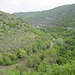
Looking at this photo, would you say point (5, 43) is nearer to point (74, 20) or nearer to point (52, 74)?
point (52, 74)

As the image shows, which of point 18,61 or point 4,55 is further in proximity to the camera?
point 18,61

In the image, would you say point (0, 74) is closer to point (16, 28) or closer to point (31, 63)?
point (31, 63)

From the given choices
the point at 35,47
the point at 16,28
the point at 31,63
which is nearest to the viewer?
the point at 31,63

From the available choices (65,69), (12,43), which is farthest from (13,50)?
(65,69)

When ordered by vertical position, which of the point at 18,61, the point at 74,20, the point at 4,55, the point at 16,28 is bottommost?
the point at 18,61

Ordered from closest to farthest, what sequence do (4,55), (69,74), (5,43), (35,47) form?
(69,74) → (4,55) → (5,43) → (35,47)

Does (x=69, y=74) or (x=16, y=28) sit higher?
(x=16, y=28)

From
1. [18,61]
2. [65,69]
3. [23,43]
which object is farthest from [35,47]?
[65,69]

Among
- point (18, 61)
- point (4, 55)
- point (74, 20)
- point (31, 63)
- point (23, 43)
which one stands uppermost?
point (74, 20)

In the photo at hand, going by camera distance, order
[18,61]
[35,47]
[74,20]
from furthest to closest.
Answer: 1. [74,20]
2. [35,47]
3. [18,61]
